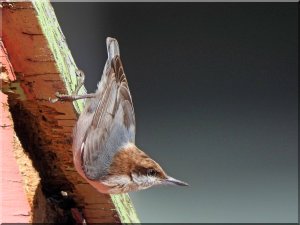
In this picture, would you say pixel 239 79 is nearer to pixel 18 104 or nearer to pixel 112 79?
pixel 112 79

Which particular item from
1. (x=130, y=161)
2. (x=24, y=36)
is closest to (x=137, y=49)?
(x=130, y=161)

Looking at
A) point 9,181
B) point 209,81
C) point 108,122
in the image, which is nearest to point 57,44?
point 9,181

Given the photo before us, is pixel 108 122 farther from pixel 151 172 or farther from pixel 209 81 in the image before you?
pixel 209 81

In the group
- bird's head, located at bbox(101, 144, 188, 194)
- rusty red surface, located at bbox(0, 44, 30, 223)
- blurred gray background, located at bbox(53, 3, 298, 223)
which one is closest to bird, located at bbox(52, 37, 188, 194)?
bird's head, located at bbox(101, 144, 188, 194)

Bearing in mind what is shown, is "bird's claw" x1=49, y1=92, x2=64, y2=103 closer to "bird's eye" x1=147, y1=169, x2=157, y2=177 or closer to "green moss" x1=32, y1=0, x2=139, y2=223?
"green moss" x1=32, y1=0, x2=139, y2=223

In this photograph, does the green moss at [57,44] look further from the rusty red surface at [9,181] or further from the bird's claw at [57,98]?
the rusty red surface at [9,181]

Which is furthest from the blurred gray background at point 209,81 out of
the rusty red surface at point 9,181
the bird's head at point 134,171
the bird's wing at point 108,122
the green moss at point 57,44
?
the rusty red surface at point 9,181

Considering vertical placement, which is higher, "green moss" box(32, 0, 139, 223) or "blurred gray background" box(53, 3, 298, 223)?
"blurred gray background" box(53, 3, 298, 223)
